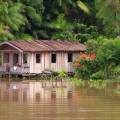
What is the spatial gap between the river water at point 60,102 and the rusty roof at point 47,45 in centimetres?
849

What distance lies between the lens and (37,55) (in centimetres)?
4203

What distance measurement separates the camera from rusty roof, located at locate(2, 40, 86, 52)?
135ft

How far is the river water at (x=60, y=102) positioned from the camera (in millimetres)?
19078

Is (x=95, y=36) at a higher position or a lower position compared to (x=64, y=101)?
higher

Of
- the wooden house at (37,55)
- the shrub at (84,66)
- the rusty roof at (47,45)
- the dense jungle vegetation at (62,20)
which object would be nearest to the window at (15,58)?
the wooden house at (37,55)

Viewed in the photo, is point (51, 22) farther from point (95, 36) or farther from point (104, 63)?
point (104, 63)

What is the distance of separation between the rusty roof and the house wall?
47 centimetres

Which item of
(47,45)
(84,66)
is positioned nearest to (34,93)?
(84,66)

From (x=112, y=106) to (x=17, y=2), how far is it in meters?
28.5

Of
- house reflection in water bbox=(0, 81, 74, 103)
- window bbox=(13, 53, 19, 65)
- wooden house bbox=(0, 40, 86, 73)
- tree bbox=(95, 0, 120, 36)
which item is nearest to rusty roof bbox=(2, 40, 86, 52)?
wooden house bbox=(0, 40, 86, 73)

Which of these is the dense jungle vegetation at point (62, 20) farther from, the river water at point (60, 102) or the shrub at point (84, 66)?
the river water at point (60, 102)

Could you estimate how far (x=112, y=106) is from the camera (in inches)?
846

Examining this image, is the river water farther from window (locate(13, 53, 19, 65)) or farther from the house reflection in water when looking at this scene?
window (locate(13, 53, 19, 65))

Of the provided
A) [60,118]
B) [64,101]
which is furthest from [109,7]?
[60,118]
